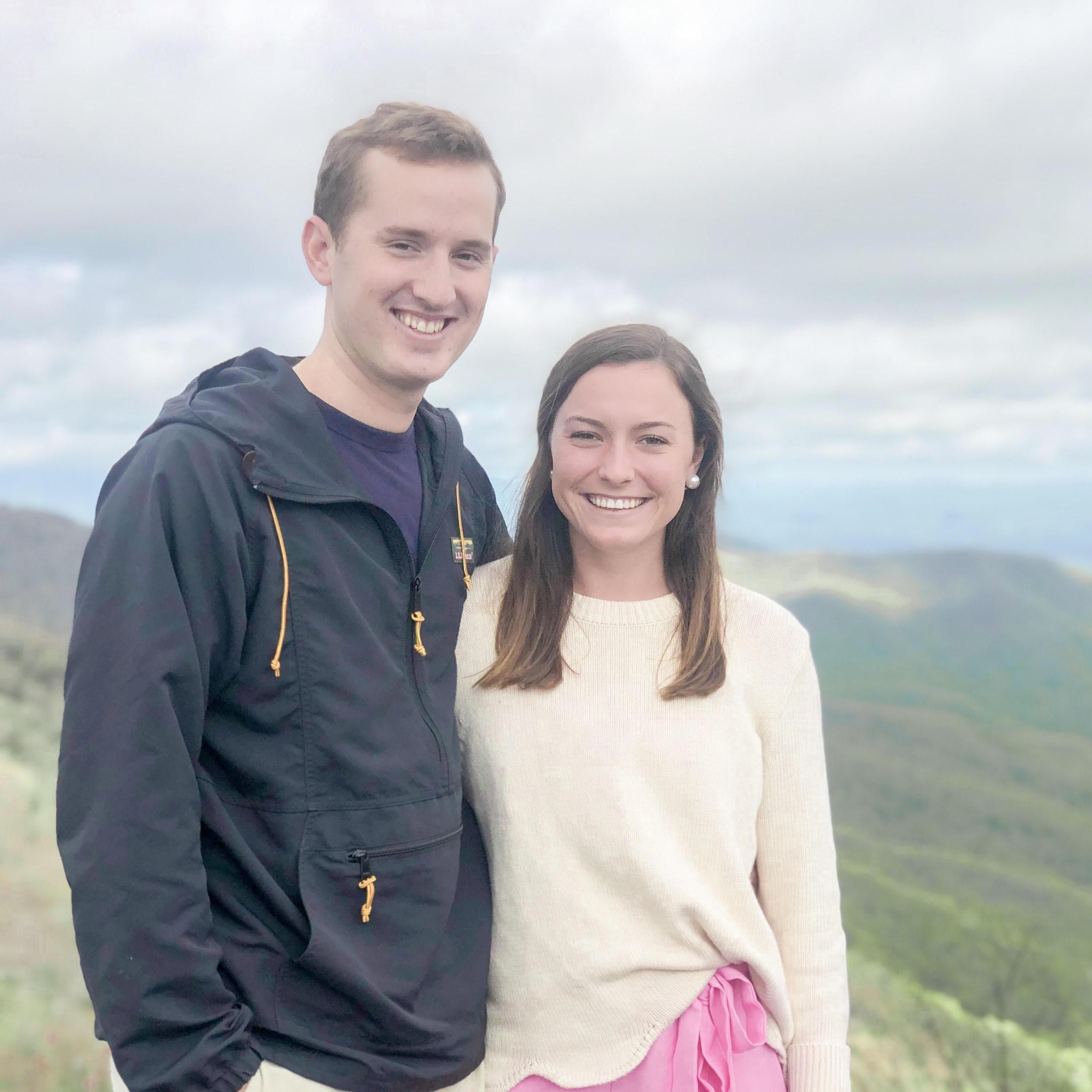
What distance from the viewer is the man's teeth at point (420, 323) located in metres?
2.42

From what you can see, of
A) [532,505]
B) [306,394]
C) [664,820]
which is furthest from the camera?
[532,505]

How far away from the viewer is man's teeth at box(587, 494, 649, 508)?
9.36 feet

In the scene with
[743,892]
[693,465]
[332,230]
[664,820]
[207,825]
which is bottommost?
[743,892]

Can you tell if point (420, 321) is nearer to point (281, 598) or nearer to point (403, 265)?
point (403, 265)

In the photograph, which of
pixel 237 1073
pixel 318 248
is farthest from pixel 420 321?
pixel 237 1073

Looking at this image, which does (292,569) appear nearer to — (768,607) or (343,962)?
(343,962)

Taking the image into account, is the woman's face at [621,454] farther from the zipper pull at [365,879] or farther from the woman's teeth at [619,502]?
the zipper pull at [365,879]

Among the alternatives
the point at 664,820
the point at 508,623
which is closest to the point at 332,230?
the point at 508,623

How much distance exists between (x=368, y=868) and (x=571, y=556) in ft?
3.82

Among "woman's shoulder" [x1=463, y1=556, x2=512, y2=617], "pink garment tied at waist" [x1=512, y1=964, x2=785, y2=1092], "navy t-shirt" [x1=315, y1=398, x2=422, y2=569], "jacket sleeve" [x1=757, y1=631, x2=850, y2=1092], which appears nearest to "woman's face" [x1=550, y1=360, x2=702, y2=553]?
"woman's shoulder" [x1=463, y1=556, x2=512, y2=617]

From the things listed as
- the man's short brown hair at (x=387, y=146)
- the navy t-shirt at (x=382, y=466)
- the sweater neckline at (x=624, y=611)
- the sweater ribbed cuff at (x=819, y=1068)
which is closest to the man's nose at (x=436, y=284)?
the man's short brown hair at (x=387, y=146)

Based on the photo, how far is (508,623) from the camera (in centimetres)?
286

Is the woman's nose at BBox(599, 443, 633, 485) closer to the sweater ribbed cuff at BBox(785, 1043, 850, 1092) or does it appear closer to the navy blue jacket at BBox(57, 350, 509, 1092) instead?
the navy blue jacket at BBox(57, 350, 509, 1092)

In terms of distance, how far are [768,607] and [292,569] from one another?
1.40m
